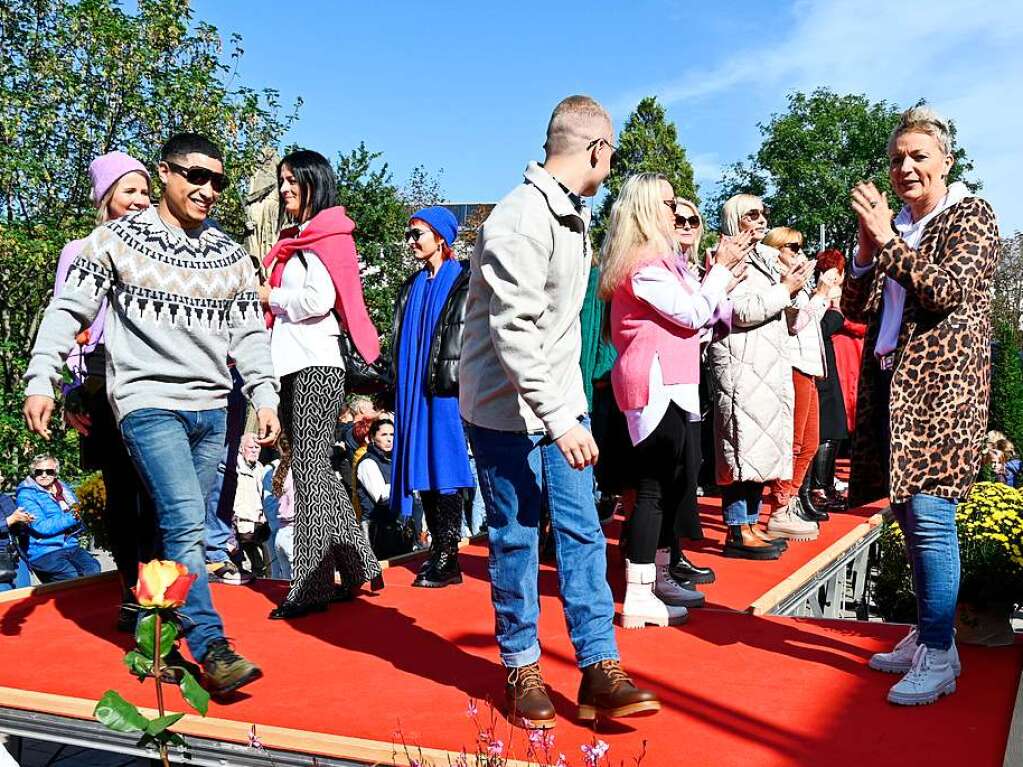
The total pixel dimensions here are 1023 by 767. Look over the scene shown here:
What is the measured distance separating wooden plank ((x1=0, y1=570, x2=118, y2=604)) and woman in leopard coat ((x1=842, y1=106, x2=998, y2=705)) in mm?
4314

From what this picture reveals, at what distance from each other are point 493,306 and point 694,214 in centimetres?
250

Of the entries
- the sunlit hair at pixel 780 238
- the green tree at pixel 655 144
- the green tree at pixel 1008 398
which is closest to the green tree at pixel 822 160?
the green tree at pixel 655 144

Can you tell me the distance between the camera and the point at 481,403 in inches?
135

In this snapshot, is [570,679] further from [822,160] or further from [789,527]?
[822,160]

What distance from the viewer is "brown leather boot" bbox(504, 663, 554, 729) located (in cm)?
329

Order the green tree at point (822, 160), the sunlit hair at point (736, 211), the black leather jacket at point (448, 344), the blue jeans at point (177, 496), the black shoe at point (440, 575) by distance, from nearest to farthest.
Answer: the blue jeans at point (177, 496) → the black leather jacket at point (448, 344) → the black shoe at point (440, 575) → the sunlit hair at point (736, 211) → the green tree at point (822, 160)

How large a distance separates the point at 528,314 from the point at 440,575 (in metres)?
2.88

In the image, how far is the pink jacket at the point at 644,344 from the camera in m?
4.62

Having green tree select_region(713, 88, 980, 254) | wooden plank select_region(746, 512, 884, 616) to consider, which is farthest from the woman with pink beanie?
green tree select_region(713, 88, 980, 254)

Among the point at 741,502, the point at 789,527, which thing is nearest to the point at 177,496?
the point at 741,502

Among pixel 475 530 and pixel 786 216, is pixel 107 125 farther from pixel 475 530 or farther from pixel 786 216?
pixel 786 216

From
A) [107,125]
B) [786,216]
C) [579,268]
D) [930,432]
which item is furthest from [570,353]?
[786,216]

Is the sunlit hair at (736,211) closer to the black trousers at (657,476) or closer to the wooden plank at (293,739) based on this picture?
the black trousers at (657,476)

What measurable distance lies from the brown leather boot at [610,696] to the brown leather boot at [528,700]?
11 centimetres
